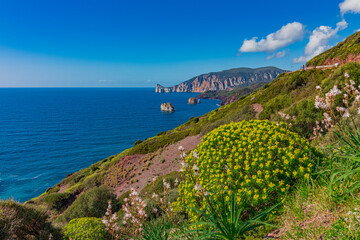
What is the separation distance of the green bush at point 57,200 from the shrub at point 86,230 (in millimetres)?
17946

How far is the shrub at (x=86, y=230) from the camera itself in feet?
25.9

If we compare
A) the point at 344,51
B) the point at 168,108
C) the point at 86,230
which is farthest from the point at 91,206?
the point at 168,108

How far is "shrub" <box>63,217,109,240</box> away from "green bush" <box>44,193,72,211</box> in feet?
58.9

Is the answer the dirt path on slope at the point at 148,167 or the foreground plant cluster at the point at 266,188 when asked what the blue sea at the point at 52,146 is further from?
the foreground plant cluster at the point at 266,188

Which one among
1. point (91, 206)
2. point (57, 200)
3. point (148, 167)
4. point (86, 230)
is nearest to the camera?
point (86, 230)

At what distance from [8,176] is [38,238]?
159 ft

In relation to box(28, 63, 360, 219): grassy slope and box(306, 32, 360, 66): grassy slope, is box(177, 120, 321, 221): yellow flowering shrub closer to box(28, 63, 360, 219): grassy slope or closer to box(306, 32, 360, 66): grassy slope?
box(28, 63, 360, 219): grassy slope

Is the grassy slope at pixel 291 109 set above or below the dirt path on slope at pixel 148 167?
above

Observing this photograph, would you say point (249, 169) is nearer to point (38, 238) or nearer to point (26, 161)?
point (38, 238)

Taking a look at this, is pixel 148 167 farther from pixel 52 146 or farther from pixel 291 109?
pixel 52 146

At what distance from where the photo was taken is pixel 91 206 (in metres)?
16.4

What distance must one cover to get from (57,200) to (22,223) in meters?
18.9


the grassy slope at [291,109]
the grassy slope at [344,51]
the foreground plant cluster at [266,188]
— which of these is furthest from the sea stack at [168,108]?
the foreground plant cluster at [266,188]

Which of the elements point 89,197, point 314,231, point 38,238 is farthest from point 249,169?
point 89,197
